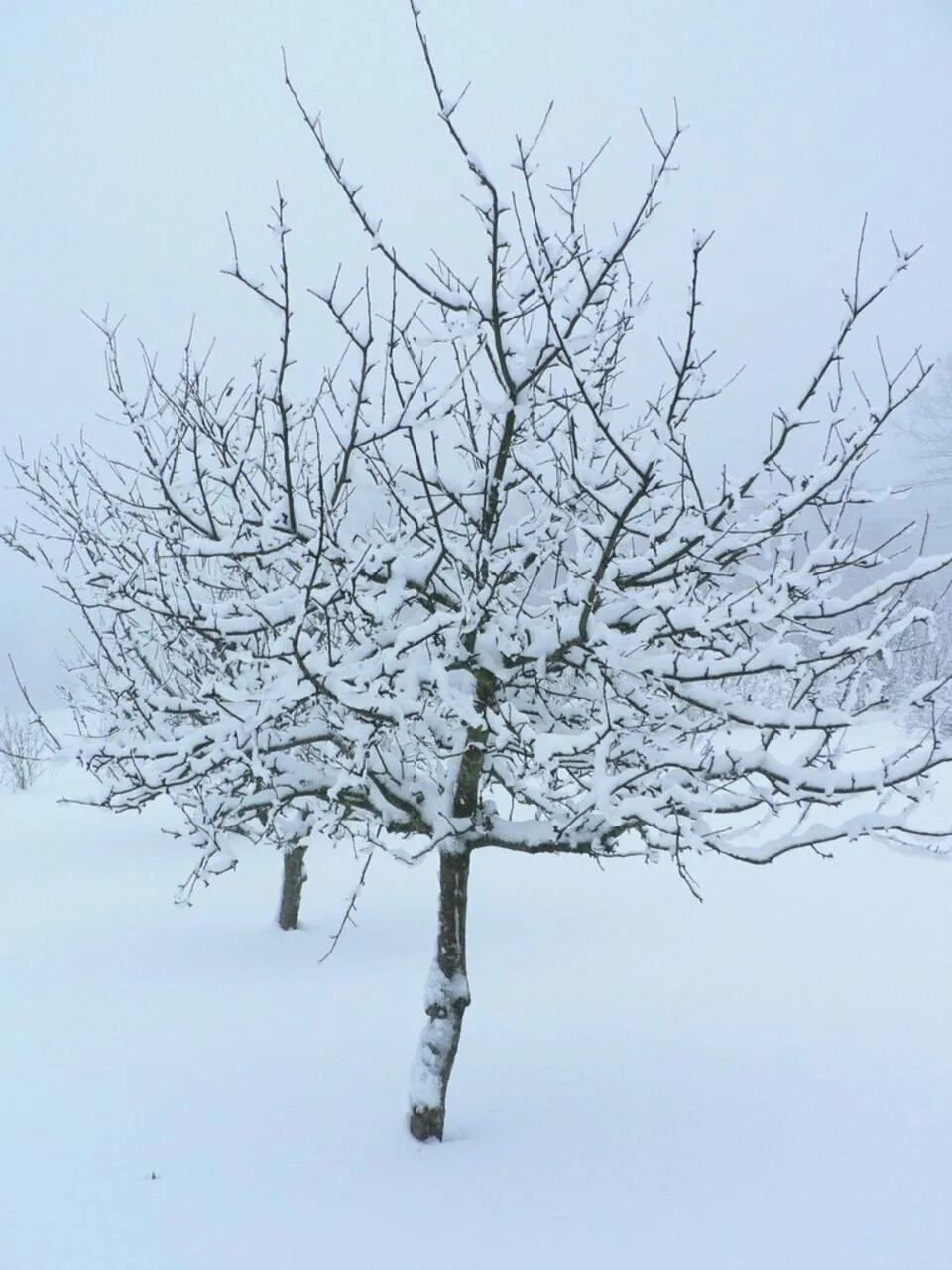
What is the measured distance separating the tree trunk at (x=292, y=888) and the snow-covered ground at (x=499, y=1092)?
0.76 ft

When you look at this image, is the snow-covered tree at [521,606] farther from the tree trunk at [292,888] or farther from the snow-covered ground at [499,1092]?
the tree trunk at [292,888]

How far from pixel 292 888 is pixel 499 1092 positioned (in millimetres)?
4639

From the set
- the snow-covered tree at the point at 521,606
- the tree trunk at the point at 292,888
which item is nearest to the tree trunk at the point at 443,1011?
the snow-covered tree at the point at 521,606

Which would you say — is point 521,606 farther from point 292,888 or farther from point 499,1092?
point 292,888

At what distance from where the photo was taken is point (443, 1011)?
4.84 metres

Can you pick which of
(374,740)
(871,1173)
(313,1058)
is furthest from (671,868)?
(374,740)

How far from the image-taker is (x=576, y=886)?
1273 centimetres

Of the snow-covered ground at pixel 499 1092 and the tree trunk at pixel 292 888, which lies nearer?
the snow-covered ground at pixel 499 1092

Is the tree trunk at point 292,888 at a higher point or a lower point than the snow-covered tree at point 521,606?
lower

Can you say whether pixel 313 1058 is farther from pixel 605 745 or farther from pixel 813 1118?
pixel 605 745

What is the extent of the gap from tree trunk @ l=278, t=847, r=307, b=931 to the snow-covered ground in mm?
230

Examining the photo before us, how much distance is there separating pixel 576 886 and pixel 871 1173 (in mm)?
8349

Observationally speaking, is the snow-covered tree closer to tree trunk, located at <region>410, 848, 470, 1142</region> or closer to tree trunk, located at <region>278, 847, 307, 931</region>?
tree trunk, located at <region>410, 848, 470, 1142</region>

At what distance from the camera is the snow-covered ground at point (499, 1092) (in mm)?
4039
